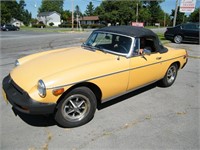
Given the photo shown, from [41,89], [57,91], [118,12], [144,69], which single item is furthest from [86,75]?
[118,12]

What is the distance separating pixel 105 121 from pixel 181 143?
1.30m

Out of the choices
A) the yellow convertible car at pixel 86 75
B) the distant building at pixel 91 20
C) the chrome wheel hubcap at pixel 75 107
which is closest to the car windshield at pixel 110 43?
the yellow convertible car at pixel 86 75

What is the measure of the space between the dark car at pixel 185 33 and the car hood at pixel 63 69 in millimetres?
12463

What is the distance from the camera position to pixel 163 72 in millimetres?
5074

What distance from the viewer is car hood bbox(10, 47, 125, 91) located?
3.18 meters

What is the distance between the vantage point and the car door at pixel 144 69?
412 cm

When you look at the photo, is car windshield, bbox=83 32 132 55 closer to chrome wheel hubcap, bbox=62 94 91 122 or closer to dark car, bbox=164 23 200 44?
chrome wheel hubcap, bbox=62 94 91 122

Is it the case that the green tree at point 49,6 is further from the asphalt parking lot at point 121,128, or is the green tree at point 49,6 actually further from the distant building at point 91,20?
the asphalt parking lot at point 121,128

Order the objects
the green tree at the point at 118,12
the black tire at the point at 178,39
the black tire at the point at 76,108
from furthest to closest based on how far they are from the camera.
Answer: the green tree at the point at 118,12 < the black tire at the point at 178,39 < the black tire at the point at 76,108

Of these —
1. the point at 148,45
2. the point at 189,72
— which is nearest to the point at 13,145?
the point at 148,45

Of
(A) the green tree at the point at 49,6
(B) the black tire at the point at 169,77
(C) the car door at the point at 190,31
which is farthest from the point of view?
(A) the green tree at the point at 49,6

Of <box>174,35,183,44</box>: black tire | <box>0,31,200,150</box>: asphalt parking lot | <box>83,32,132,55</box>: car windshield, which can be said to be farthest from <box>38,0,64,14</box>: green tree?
<box>0,31,200,150</box>: asphalt parking lot

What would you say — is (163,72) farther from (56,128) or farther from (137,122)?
(56,128)

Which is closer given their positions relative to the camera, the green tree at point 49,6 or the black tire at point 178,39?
the black tire at point 178,39
